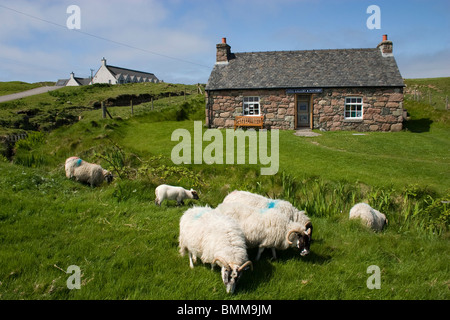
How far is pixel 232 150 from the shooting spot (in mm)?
15141

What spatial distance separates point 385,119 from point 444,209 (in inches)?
627

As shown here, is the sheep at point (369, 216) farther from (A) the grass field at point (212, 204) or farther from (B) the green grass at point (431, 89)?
(B) the green grass at point (431, 89)

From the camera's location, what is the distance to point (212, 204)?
965 centimetres

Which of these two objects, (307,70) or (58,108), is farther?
(58,108)

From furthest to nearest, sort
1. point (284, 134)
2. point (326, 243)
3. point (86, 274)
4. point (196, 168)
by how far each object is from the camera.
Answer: point (284, 134) < point (196, 168) < point (326, 243) < point (86, 274)

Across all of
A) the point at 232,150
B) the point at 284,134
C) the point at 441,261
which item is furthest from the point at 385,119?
the point at 441,261

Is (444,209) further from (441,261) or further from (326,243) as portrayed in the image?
(326,243)

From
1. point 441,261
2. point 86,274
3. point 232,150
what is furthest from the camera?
point 232,150

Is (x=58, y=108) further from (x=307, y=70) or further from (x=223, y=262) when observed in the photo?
(x=223, y=262)

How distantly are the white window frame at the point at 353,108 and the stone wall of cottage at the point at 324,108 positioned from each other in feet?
0.72

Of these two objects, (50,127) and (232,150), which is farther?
(50,127)

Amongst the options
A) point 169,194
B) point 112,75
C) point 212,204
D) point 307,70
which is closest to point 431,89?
point 307,70

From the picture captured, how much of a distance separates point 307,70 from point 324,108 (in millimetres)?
3486

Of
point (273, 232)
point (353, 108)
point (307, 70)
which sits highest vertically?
point (307, 70)
